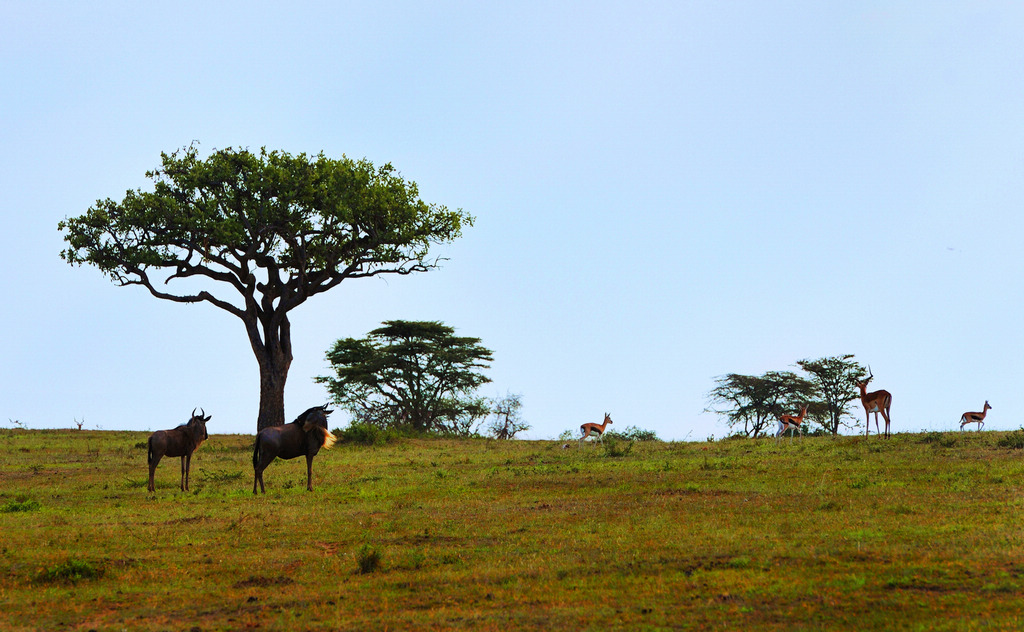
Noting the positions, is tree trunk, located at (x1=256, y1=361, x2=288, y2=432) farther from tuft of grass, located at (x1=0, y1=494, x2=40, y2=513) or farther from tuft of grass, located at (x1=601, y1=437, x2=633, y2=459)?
tuft of grass, located at (x1=0, y1=494, x2=40, y2=513)

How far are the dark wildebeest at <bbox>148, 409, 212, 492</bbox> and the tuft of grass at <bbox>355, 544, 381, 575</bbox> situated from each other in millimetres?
10656

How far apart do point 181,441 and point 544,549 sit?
39.5ft

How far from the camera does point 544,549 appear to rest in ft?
40.1

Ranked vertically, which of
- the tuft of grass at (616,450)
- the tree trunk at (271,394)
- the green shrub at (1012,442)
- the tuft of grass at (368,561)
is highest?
the tree trunk at (271,394)

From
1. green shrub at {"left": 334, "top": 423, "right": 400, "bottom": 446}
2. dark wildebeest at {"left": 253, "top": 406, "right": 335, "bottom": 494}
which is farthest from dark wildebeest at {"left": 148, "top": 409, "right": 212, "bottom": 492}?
green shrub at {"left": 334, "top": 423, "right": 400, "bottom": 446}

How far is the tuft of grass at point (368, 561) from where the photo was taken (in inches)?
444

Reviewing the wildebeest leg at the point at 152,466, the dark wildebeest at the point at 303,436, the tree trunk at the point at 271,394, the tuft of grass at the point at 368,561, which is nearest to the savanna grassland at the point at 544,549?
the tuft of grass at the point at 368,561

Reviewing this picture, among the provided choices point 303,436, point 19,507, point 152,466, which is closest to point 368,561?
point 303,436

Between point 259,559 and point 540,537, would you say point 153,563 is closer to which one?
point 259,559

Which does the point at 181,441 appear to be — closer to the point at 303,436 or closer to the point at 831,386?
the point at 303,436

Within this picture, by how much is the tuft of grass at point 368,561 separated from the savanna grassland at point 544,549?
0.02 meters

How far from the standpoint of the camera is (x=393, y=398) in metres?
50.3

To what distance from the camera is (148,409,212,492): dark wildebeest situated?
2067 centimetres

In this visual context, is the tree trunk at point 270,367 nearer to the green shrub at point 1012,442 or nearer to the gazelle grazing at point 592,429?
the gazelle grazing at point 592,429
